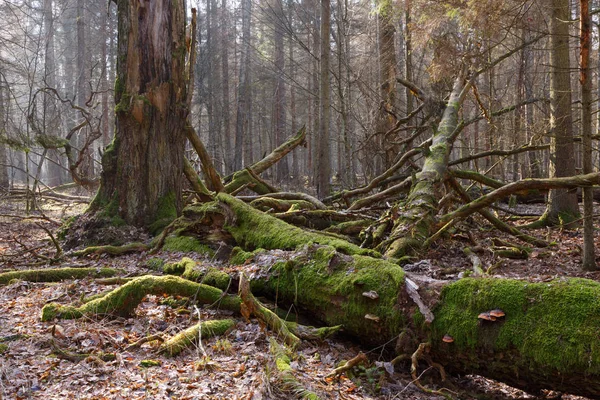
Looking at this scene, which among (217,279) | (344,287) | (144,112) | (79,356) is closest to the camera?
(79,356)

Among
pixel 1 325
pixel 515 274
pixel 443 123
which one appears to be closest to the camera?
pixel 1 325

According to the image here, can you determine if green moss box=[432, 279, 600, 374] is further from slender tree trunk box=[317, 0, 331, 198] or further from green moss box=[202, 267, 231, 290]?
A: slender tree trunk box=[317, 0, 331, 198]

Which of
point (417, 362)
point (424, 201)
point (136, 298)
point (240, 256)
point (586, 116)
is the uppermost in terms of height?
point (586, 116)

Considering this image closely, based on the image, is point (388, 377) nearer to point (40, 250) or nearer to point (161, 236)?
point (161, 236)

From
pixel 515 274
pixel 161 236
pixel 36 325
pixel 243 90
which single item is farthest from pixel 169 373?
pixel 243 90

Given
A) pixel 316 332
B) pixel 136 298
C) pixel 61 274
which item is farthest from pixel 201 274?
pixel 61 274

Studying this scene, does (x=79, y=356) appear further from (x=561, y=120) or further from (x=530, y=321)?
(x=561, y=120)

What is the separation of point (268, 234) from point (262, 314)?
1855 millimetres

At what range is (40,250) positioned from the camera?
26.1 feet

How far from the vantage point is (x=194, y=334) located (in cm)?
403

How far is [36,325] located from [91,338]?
711 millimetres

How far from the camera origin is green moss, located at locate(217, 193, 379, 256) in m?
5.28

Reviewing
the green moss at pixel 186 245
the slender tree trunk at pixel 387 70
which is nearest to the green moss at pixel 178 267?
the green moss at pixel 186 245

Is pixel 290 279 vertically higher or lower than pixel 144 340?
higher
